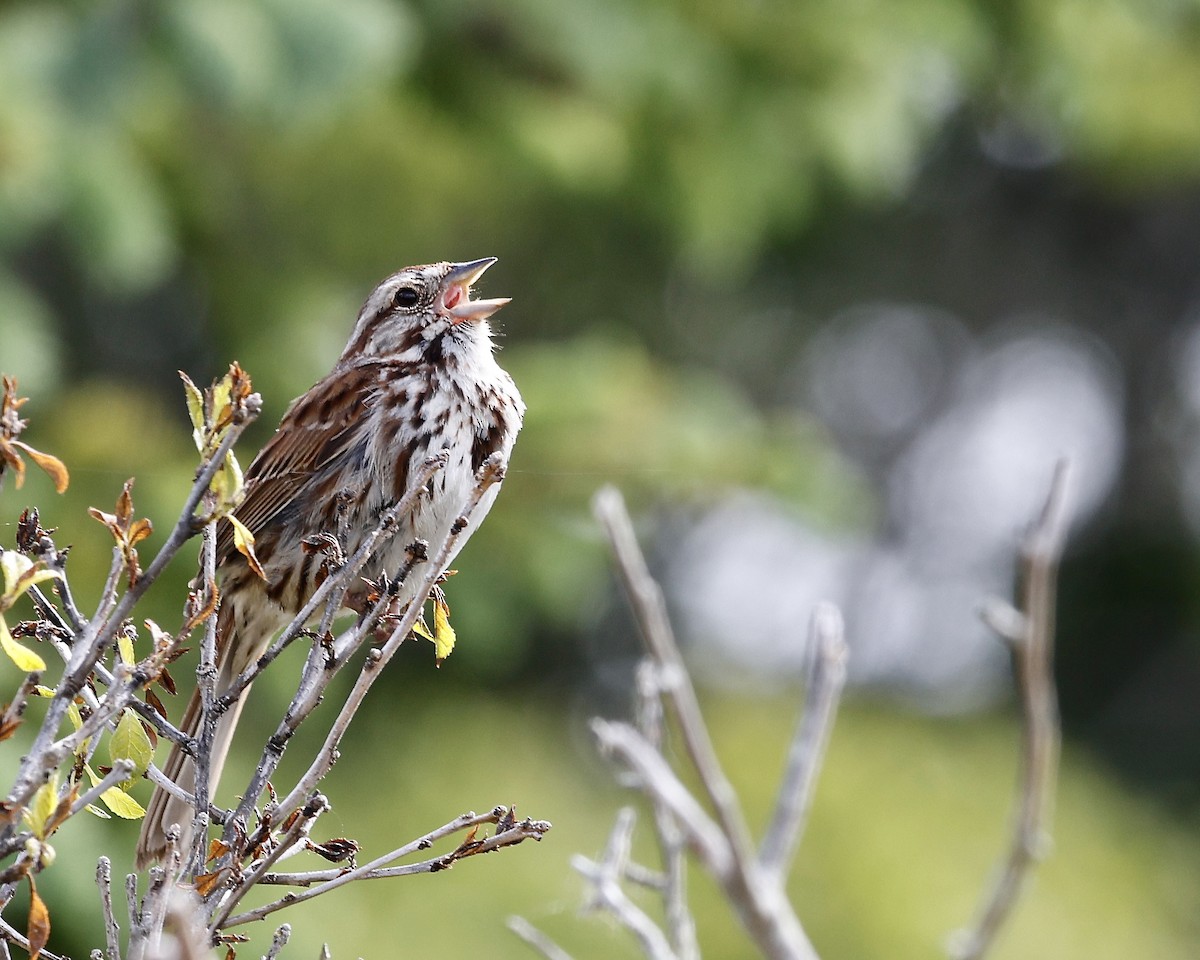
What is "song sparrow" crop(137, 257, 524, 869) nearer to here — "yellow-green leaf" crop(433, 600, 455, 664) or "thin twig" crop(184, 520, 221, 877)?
"yellow-green leaf" crop(433, 600, 455, 664)

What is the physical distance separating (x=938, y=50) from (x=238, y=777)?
3894 millimetres

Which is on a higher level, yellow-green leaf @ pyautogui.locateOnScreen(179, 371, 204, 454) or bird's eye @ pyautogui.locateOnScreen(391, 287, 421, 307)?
bird's eye @ pyautogui.locateOnScreen(391, 287, 421, 307)

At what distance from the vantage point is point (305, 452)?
2934 millimetres

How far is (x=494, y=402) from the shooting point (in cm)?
287

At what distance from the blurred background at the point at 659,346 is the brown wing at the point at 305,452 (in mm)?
542

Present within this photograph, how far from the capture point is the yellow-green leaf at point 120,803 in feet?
5.43

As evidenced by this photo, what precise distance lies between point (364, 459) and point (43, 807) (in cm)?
145

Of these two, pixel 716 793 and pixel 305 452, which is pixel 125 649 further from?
pixel 305 452

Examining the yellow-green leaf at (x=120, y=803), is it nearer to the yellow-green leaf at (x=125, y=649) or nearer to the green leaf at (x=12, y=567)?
the yellow-green leaf at (x=125, y=649)

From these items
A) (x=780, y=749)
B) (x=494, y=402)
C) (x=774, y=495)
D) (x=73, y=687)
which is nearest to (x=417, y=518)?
(x=494, y=402)

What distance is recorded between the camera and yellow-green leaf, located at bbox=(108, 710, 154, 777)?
1.62 m

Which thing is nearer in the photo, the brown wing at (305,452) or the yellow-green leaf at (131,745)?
the yellow-green leaf at (131,745)

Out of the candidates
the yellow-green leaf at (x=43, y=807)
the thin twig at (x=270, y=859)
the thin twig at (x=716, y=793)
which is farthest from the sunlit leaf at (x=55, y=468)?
the thin twig at (x=716, y=793)

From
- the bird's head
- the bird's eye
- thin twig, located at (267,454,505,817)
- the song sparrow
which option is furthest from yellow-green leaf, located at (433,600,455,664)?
the bird's eye
